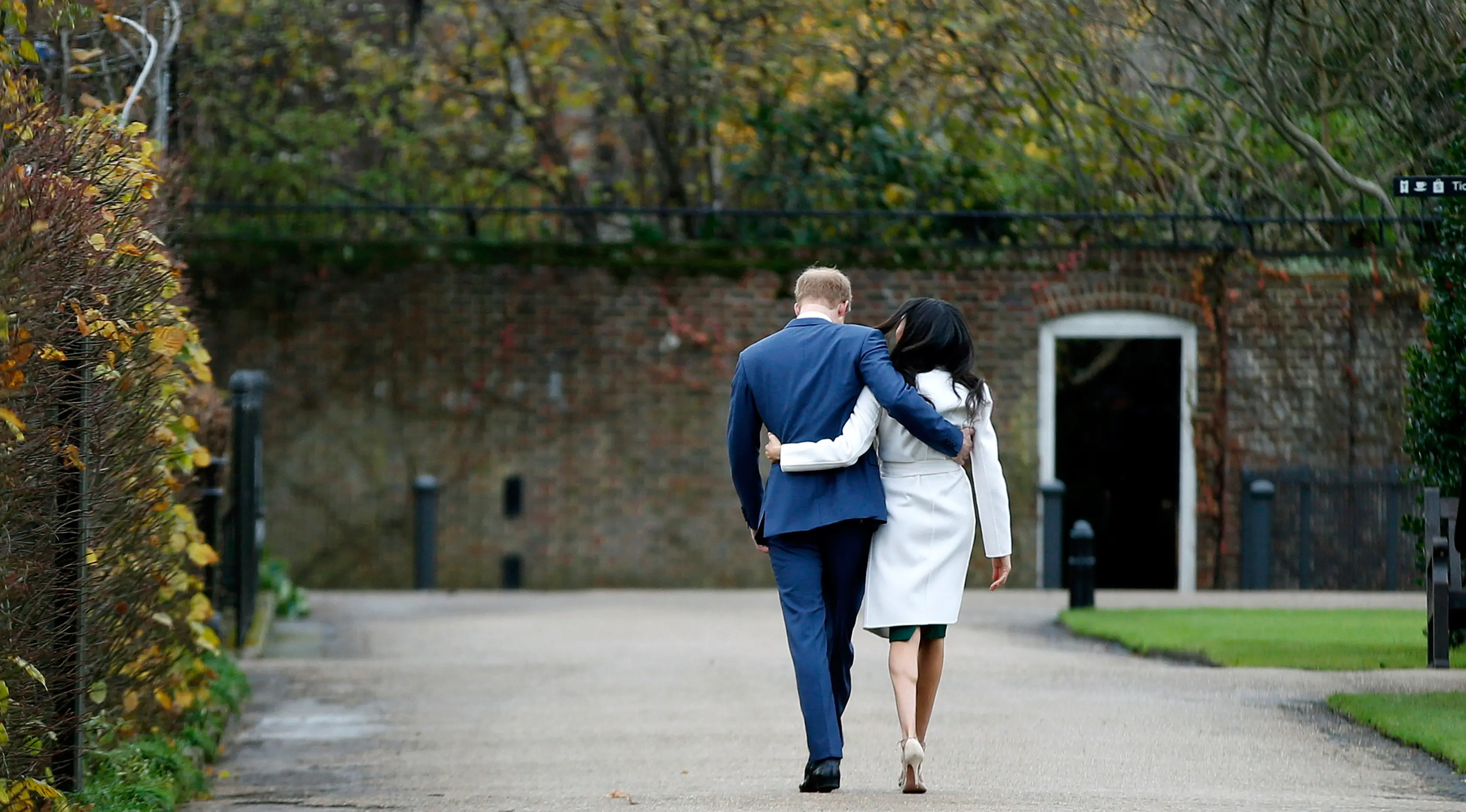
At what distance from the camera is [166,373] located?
7012 mm

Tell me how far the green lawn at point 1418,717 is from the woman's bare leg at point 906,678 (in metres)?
2.04

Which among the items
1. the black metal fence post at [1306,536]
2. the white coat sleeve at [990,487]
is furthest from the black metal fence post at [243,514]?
the black metal fence post at [1306,536]

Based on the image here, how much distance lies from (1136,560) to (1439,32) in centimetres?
732

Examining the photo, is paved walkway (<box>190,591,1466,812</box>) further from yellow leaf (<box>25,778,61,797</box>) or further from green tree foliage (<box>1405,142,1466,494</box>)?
yellow leaf (<box>25,778,61,797</box>)

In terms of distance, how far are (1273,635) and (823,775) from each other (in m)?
6.08

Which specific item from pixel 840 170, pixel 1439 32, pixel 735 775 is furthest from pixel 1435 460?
pixel 840 170

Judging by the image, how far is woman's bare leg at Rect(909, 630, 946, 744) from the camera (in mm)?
6668

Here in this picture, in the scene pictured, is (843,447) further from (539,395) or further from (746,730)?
(539,395)

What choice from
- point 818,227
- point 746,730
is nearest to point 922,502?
point 746,730

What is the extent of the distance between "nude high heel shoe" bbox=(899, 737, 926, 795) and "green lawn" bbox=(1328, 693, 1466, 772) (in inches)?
79.2

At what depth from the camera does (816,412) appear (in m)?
6.57

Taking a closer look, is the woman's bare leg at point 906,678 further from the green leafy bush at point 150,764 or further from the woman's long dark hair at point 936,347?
the green leafy bush at point 150,764

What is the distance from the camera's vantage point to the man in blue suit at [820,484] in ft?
21.2

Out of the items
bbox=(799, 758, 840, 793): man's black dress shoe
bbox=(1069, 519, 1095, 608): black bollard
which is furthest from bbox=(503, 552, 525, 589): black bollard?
bbox=(799, 758, 840, 793): man's black dress shoe
